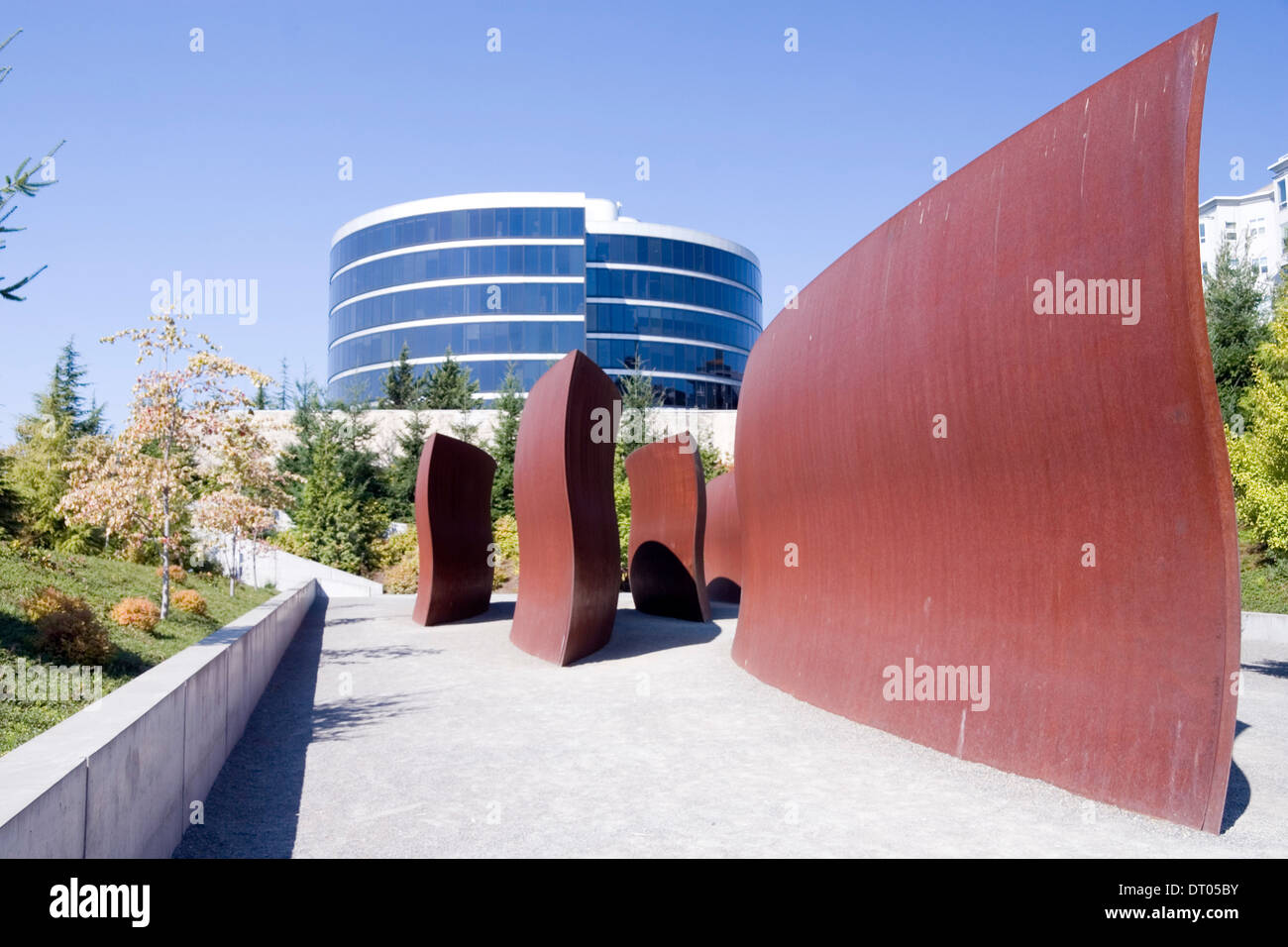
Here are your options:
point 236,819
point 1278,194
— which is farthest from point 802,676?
point 1278,194

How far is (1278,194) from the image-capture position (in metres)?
54.7

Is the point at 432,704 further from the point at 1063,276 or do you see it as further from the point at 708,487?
the point at 708,487

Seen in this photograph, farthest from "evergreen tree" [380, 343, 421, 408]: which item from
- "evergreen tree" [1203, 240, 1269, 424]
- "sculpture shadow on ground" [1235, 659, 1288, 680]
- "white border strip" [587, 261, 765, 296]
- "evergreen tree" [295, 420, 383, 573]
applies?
"sculpture shadow on ground" [1235, 659, 1288, 680]

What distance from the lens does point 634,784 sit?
20.6 feet

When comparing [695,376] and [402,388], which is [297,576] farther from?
[695,376]

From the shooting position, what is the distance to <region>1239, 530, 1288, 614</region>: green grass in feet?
63.2

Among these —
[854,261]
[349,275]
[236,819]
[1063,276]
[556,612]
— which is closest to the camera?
[236,819]

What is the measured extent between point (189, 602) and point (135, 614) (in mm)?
3499

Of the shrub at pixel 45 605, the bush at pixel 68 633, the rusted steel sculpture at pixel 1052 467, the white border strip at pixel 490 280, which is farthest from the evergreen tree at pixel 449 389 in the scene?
the rusted steel sculpture at pixel 1052 467

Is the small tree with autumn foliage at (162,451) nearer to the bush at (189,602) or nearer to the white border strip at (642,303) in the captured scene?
the bush at (189,602)

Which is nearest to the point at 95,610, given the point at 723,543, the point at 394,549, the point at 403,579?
the point at 723,543

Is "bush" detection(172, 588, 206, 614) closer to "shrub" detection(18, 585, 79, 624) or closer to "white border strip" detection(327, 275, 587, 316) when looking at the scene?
"shrub" detection(18, 585, 79, 624)

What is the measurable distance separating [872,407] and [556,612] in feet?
19.9

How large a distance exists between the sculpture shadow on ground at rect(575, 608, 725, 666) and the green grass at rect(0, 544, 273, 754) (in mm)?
5229
